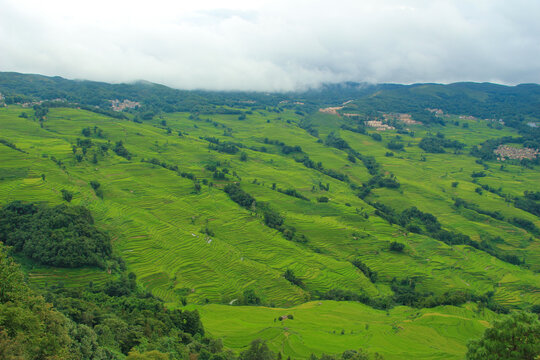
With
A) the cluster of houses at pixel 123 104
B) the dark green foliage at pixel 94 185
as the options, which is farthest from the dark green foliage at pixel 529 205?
the cluster of houses at pixel 123 104

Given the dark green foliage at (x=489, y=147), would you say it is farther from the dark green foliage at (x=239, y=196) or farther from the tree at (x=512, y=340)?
the tree at (x=512, y=340)

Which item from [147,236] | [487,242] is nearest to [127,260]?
[147,236]

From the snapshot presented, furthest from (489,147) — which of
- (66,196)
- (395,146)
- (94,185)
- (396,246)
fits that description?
(66,196)

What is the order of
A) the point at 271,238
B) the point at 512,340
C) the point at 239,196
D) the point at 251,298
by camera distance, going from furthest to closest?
the point at 239,196, the point at 271,238, the point at 251,298, the point at 512,340

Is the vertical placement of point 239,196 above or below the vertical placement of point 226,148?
below

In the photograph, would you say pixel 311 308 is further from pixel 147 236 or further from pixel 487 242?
pixel 487 242

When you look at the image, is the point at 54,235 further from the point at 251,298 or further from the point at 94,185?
the point at 251,298
